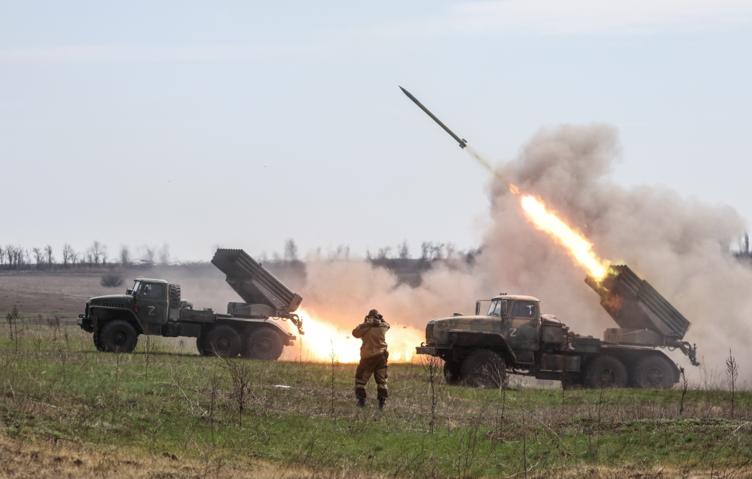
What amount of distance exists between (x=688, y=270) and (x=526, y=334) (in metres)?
13.6

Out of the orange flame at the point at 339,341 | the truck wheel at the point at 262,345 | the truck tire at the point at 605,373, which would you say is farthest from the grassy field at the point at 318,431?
the orange flame at the point at 339,341

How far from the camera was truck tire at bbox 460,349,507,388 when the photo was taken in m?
31.4

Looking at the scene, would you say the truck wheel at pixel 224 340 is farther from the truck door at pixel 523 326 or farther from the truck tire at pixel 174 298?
the truck door at pixel 523 326

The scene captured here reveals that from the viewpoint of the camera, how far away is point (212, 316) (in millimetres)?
38312

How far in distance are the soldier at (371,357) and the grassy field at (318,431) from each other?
0.47 m

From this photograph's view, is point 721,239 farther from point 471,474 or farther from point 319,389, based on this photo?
point 471,474

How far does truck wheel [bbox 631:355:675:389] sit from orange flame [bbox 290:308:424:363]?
7963mm

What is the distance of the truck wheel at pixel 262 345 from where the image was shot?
126ft

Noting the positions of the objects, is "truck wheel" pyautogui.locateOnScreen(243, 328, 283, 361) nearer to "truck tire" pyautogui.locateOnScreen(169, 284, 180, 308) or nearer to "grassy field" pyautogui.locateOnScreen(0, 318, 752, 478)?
"truck tire" pyautogui.locateOnScreen(169, 284, 180, 308)

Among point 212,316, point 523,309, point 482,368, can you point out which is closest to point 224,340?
point 212,316

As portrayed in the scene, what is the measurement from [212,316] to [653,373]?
12.9m

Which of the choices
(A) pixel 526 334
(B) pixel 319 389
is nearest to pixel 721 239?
(A) pixel 526 334

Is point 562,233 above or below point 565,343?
above

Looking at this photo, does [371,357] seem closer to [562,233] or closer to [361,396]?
[361,396]
